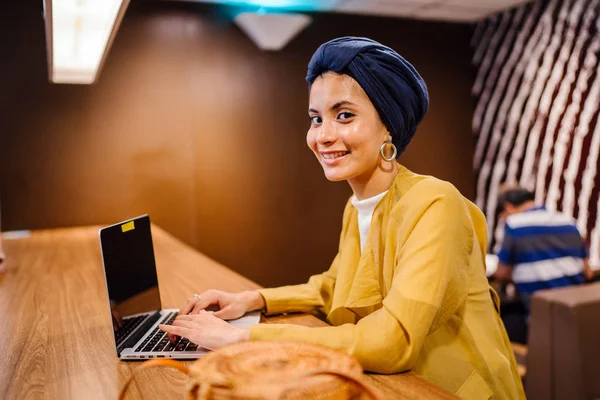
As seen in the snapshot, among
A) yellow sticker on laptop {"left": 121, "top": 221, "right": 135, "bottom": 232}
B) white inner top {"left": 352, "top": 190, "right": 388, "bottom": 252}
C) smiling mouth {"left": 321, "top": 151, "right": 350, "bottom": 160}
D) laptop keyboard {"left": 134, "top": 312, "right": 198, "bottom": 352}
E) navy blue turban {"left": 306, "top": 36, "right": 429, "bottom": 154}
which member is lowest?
laptop keyboard {"left": 134, "top": 312, "right": 198, "bottom": 352}

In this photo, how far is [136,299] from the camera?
139 centimetres

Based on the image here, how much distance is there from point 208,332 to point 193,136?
3723mm

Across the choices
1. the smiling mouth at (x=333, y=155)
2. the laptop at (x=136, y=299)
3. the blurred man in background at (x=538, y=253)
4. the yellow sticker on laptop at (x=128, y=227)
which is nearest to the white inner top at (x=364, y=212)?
the smiling mouth at (x=333, y=155)

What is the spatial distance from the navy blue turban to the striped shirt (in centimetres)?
230

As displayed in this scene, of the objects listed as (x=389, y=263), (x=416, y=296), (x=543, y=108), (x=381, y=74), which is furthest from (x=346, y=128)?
(x=543, y=108)

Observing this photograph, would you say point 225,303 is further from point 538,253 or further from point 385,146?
point 538,253

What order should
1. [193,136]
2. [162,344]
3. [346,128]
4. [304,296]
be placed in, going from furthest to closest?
[193,136] → [304,296] → [346,128] → [162,344]

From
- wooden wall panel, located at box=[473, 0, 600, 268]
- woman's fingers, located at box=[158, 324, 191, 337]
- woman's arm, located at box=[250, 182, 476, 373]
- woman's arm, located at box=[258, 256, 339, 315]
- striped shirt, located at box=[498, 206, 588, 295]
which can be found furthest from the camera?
wooden wall panel, located at box=[473, 0, 600, 268]

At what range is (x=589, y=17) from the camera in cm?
437

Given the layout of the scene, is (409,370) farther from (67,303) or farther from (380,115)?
(67,303)

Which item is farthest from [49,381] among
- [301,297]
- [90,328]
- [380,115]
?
[380,115]

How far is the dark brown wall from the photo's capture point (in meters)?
4.16

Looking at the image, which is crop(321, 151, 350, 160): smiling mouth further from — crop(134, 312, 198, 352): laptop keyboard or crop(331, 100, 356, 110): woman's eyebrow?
crop(134, 312, 198, 352): laptop keyboard

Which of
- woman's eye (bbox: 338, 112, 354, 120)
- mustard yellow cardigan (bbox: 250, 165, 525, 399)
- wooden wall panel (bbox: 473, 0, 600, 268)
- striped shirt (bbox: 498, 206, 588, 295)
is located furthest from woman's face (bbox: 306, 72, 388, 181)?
wooden wall panel (bbox: 473, 0, 600, 268)
